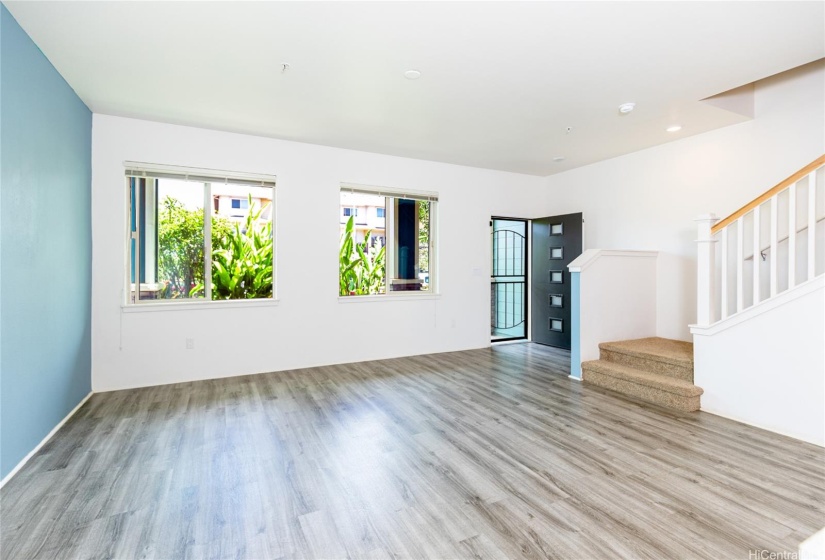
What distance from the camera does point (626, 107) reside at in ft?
11.6

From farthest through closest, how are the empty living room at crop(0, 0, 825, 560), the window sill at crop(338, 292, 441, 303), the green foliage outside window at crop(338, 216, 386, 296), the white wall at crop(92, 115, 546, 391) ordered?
the green foliage outside window at crop(338, 216, 386, 296)
the window sill at crop(338, 292, 441, 303)
the white wall at crop(92, 115, 546, 391)
the empty living room at crop(0, 0, 825, 560)

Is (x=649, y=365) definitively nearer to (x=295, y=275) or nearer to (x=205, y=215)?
(x=295, y=275)

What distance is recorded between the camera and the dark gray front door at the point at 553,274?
5.72 meters

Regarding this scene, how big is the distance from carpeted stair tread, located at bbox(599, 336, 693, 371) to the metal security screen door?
206 cm

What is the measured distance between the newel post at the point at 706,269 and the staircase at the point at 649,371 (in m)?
0.44

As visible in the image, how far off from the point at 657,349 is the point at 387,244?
329cm

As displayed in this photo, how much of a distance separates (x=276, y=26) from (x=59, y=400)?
3.05 metres

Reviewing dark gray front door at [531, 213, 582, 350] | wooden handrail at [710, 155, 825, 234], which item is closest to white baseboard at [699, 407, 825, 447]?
wooden handrail at [710, 155, 825, 234]

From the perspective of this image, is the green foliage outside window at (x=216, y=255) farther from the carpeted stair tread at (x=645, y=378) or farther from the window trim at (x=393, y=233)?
the carpeted stair tread at (x=645, y=378)

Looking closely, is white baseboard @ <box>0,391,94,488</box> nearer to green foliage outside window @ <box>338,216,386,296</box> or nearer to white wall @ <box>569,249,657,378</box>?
green foliage outside window @ <box>338,216,386,296</box>

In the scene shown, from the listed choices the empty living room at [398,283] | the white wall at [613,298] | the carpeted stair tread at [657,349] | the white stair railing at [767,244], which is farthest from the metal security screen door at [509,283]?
the white stair railing at [767,244]

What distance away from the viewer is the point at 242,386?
3992 mm

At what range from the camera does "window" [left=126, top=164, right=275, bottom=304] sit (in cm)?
403

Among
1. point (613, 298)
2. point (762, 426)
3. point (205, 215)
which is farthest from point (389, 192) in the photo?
point (762, 426)
